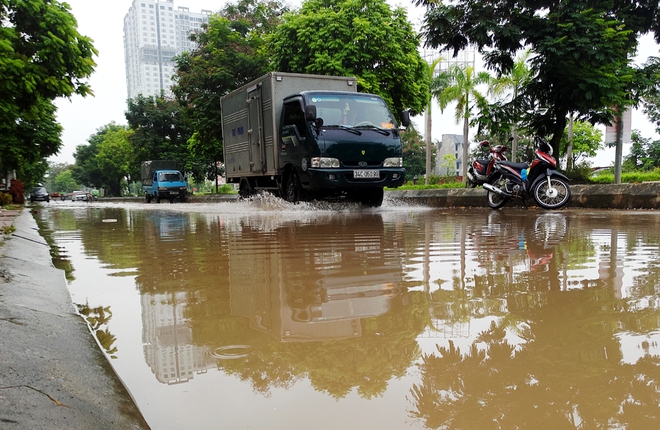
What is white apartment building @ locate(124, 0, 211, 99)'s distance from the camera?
112 metres

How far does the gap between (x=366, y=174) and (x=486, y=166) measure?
2.53m

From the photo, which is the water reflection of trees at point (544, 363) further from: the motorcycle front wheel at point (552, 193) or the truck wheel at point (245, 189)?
the truck wheel at point (245, 189)

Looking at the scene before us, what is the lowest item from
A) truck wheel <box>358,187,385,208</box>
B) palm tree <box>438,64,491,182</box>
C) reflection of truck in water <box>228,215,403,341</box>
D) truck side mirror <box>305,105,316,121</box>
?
reflection of truck in water <box>228,215,403,341</box>

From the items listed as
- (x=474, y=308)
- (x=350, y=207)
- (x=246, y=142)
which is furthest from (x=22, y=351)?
(x=246, y=142)

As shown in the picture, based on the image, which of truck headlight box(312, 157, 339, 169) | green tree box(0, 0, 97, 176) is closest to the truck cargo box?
truck headlight box(312, 157, 339, 169)

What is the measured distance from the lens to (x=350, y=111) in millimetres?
10156

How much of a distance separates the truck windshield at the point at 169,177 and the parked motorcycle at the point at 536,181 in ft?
74.3

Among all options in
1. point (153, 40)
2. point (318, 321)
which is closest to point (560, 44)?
point (318, 321)

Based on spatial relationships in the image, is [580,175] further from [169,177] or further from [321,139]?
[169,177]

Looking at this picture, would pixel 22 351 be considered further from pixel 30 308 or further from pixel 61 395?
pixel 30 308

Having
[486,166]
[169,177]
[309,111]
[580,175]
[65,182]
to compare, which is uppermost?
[65,182]

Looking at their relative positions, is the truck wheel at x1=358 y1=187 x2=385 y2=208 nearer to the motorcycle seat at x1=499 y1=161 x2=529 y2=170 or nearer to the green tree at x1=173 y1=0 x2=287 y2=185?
the motorcycle seat at x1=499 y1=161 x2=529 y2=170

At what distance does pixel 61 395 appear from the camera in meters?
1.30

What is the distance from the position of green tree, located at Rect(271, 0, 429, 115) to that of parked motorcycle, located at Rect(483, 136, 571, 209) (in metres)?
10.1
